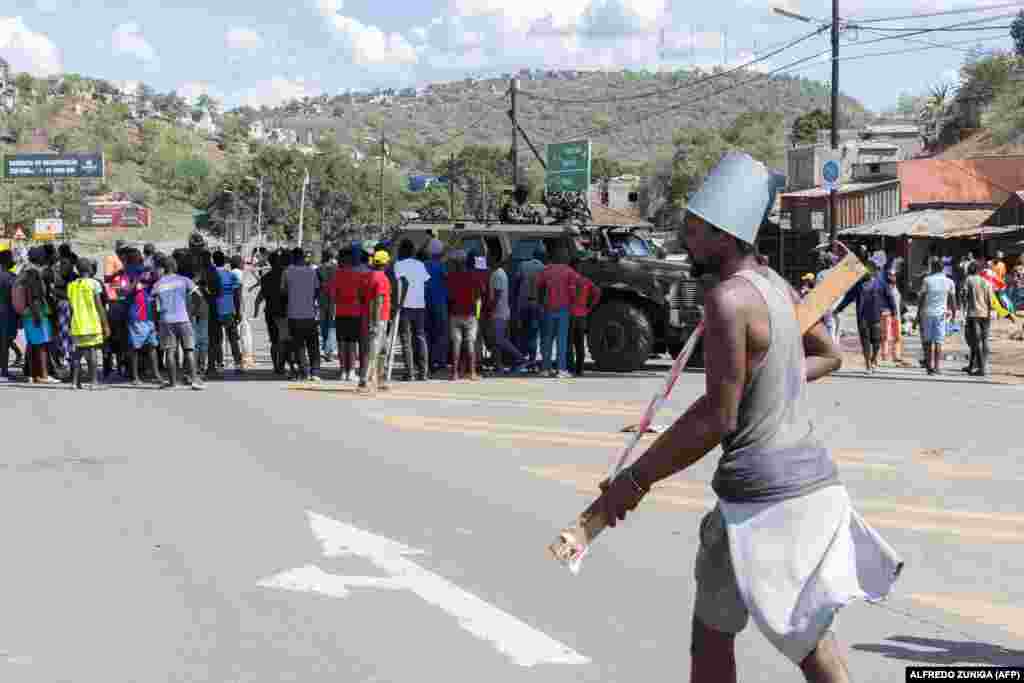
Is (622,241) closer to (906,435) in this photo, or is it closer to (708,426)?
(906,435)

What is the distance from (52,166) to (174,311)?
83012 millimetres

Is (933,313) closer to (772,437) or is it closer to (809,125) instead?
(772,437)

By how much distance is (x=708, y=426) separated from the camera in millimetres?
4203

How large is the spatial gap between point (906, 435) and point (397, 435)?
Answer: 15.5 feet

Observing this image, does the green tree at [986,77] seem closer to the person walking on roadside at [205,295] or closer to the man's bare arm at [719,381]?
the person walking on roadside at [205,295]

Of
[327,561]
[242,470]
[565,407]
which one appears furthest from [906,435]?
[327,561]

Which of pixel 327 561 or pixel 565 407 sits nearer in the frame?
pixel 327 561

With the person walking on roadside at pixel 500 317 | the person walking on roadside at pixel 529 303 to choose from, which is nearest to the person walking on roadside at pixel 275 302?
the person walking on roadside at pixel 500 317

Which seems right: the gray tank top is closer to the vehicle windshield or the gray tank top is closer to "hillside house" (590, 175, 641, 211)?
the vehicle windshield

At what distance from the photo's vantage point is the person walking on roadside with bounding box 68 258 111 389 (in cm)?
1848

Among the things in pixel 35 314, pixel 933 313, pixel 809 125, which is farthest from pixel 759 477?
pixel 809 125

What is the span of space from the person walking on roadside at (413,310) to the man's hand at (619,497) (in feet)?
48.1

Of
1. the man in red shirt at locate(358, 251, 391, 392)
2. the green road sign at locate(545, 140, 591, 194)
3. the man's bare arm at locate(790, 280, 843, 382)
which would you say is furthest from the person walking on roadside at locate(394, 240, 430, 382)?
the green road sign at locate(545, 140, 591, 194)

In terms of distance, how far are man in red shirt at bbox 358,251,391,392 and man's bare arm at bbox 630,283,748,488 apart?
1377 cm
